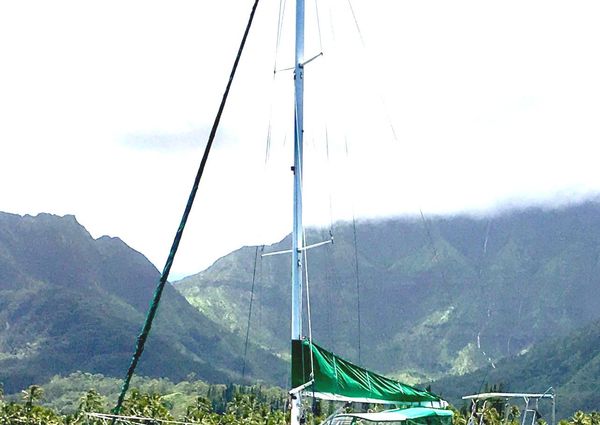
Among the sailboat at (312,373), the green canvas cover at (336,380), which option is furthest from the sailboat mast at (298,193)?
the green canvas cover at (336,380)

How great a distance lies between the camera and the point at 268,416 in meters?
115

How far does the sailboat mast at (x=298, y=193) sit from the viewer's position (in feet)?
53.8

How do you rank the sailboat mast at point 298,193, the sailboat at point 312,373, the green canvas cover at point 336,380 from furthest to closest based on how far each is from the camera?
1. the green canvas cover at point 336,380
2. the sailboat at point 312,373
3. the sailboat mast at point 298,193

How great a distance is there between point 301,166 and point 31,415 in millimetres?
95484

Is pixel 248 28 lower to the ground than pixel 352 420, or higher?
higher

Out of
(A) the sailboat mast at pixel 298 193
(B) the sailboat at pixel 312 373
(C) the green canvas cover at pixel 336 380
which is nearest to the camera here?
(A) the sailboat mast at pixel 298 193

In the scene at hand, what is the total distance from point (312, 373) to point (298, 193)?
3.49 meters

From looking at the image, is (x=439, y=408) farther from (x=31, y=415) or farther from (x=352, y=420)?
(x=31, y=415)

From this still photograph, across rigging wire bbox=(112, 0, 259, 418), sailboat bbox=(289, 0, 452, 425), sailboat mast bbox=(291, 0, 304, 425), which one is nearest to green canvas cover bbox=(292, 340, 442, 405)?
sailboat bbox=(289, 0, 452, 425)

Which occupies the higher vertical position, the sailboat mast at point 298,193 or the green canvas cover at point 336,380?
the sailboat mast at point 298,193

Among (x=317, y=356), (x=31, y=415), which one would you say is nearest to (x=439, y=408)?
(x=317, y=356)

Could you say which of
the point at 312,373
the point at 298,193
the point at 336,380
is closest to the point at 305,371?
the point at 312,373

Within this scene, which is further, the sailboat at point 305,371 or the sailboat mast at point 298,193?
the sailboat at point 305,371

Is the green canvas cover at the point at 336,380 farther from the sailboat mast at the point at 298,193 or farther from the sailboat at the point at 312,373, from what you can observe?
the sailboat mast at the point at 298,193
